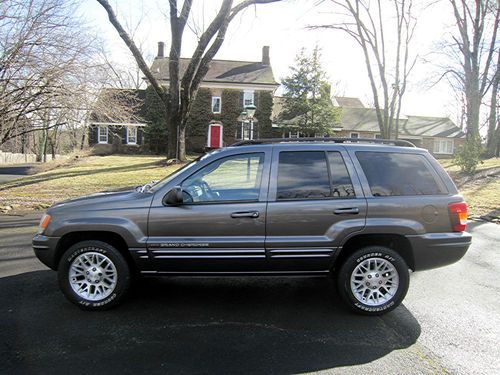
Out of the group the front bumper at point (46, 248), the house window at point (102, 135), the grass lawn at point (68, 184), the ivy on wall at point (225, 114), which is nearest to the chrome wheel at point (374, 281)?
the front bumper at point (46, 248)

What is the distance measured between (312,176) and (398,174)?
3.20 feet

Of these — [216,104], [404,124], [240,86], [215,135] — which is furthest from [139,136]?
[404,124]

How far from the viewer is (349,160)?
4.52m

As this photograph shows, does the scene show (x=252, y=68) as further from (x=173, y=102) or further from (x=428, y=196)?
(x=428, y=196)

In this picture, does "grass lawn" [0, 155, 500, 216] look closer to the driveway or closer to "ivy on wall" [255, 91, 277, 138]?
the driveway

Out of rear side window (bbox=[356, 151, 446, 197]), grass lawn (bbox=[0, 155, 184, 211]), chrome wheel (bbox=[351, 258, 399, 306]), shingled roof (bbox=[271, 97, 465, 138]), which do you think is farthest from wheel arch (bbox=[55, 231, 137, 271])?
shingled roof (bbox=[271, 97, 465, 138])

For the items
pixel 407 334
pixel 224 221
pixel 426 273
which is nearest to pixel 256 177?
pixel 224 221

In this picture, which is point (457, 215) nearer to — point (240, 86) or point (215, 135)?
point (215, 135)

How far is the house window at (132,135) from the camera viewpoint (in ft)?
126

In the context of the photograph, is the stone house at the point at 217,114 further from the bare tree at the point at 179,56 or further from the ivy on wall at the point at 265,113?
the bare tree at the point at 179,56

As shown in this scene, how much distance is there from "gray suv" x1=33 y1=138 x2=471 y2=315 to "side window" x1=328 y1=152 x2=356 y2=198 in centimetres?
1

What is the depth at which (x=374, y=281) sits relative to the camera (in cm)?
438

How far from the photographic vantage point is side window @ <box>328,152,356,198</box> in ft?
14.4

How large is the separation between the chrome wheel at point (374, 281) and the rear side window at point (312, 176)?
0.78m
